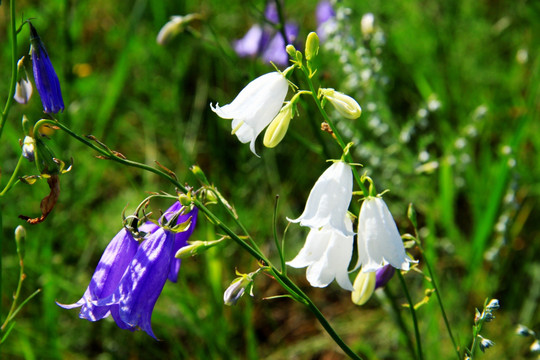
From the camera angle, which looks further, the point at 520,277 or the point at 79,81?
the point at 79,81

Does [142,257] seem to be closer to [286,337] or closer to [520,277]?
[286,337]

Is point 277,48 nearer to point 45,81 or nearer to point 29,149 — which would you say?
point 45,81

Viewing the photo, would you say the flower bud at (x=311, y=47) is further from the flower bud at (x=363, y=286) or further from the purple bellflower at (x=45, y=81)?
the purple bellflower at (x=45, y=81)

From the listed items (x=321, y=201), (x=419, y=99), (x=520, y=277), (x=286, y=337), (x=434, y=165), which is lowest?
(x=286, y=337)

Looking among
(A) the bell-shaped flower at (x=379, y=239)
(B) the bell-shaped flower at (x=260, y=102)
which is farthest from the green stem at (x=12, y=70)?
(A) the bell-shaped flower at (x=379, y=239)

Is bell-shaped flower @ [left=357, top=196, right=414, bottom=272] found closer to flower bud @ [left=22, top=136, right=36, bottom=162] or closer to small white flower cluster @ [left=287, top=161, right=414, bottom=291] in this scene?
small white flower cluster @ [left=287, top=161, right=414, bottom=291]

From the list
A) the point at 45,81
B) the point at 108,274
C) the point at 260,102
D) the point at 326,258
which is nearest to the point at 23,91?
the point at 45,81

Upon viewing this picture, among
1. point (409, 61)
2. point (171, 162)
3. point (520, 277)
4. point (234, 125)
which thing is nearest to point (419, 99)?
point (409, 61)
